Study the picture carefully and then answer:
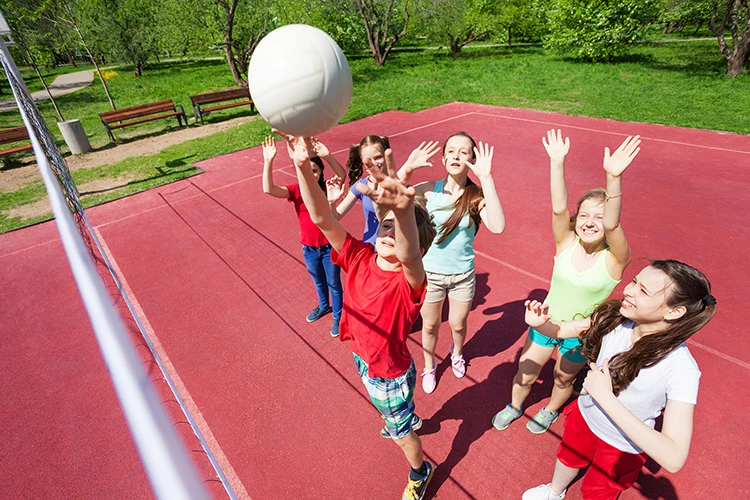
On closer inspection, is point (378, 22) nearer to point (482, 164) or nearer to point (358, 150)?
point (358, 150)

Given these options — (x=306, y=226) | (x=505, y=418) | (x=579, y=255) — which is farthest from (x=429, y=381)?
(x=306, y=226)

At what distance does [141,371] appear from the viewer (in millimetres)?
931

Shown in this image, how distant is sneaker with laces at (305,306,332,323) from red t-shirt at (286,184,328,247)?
42.4 inches

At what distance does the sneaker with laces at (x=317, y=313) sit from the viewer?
4.73 m

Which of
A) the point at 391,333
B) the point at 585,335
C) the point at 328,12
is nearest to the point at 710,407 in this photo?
the point at 585,335

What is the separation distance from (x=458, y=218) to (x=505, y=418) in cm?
179

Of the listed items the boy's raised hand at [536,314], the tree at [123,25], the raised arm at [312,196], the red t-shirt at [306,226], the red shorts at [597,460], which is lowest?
the red shorts at [597,460]

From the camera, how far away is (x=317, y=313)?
475 centimetres

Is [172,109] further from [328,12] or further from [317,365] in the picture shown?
[328,12]

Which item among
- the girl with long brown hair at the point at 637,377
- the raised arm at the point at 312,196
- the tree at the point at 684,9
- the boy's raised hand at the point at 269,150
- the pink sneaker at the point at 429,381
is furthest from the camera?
the tree at the point at 684,9

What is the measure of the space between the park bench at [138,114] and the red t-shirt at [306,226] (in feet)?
43.4

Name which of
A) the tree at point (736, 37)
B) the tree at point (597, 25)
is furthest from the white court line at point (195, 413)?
the tree at point (597, 25)

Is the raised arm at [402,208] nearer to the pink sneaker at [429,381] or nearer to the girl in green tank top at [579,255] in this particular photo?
the girl in green tank top at [579,255]

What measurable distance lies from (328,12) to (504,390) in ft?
106
